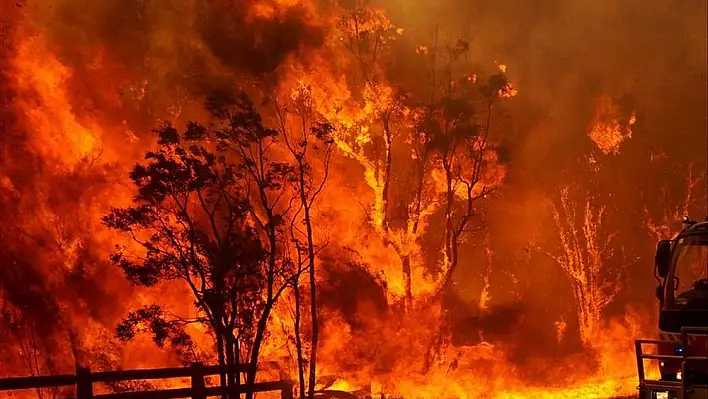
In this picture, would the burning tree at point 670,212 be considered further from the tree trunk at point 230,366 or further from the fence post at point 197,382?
the fence post at point 197,382

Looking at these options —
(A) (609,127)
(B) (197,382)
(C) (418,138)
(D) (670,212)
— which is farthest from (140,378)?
(D) (670,212)

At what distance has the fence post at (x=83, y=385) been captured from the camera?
1180 cm

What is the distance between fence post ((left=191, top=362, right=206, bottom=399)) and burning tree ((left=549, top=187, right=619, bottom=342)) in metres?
24.2

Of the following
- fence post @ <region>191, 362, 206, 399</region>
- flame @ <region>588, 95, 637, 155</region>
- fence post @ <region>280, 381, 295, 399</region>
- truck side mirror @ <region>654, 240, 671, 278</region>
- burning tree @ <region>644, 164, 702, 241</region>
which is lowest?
fence post @ <region>280, 381, 295, 399</region>

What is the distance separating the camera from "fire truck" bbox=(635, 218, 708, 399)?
858 cm

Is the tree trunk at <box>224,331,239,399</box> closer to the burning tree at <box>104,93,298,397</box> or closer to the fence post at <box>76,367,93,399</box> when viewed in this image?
the burning tree at <box>104,93,298,397</box>

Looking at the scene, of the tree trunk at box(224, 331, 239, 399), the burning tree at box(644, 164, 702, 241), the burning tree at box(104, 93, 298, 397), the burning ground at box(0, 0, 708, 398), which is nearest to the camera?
the tree trunk at box(224, 331, 239, 399)

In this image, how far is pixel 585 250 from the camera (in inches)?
1387

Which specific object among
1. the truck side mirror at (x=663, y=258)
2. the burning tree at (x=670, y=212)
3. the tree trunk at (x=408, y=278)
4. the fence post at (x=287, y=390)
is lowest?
the fence post at (x=287, y=390)

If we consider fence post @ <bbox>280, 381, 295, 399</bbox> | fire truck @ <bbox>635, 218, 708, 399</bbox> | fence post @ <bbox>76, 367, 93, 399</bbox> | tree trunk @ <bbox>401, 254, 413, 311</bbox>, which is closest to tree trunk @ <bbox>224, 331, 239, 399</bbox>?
fence post @ <bbox>280, 381, 295, 399</bbox>

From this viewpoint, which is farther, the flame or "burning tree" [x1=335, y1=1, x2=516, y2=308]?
the flame

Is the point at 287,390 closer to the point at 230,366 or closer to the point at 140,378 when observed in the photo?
the point at 230,366

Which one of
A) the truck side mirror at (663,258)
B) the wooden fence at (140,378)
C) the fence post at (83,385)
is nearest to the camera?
the truck side mirror at (663,258)

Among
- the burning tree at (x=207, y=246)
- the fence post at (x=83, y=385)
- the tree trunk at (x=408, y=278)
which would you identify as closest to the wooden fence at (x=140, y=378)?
the fence post at (x=83, y=385)
